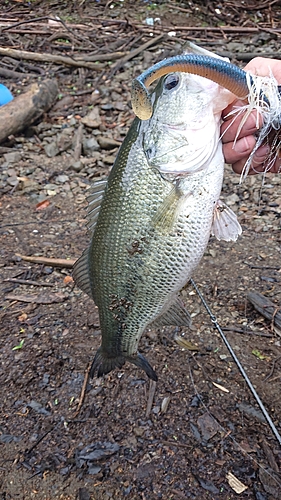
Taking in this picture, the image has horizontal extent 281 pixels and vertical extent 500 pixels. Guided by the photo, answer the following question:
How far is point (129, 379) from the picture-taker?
273 centimetres

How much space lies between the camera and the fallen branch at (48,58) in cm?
661

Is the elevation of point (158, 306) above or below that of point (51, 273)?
above

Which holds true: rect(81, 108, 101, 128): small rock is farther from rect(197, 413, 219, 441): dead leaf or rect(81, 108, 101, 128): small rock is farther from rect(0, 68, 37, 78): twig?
rect(197, 413, 219, 441): dead leaf

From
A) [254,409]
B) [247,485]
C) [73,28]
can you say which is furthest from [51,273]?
[73,28]

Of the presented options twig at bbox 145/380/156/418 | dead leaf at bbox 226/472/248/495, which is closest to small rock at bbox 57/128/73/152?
twig at bbox 145/380/156/418

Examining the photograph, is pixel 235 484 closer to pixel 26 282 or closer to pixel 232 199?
pixel 26 282

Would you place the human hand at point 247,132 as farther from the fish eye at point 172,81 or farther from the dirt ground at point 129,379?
the dirt ground at point 129,379

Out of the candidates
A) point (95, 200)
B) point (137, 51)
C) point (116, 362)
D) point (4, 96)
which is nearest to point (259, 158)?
point (95, 200)

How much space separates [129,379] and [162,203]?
1.36 m

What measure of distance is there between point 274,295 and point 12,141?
3461mm

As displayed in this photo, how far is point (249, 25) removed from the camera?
7684 millimetres

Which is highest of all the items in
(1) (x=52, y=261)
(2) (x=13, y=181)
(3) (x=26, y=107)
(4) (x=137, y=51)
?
(4) (x=137, y=51)

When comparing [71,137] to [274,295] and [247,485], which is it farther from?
[247,485]

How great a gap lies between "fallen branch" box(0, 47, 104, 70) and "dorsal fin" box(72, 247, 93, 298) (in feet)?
17.1
